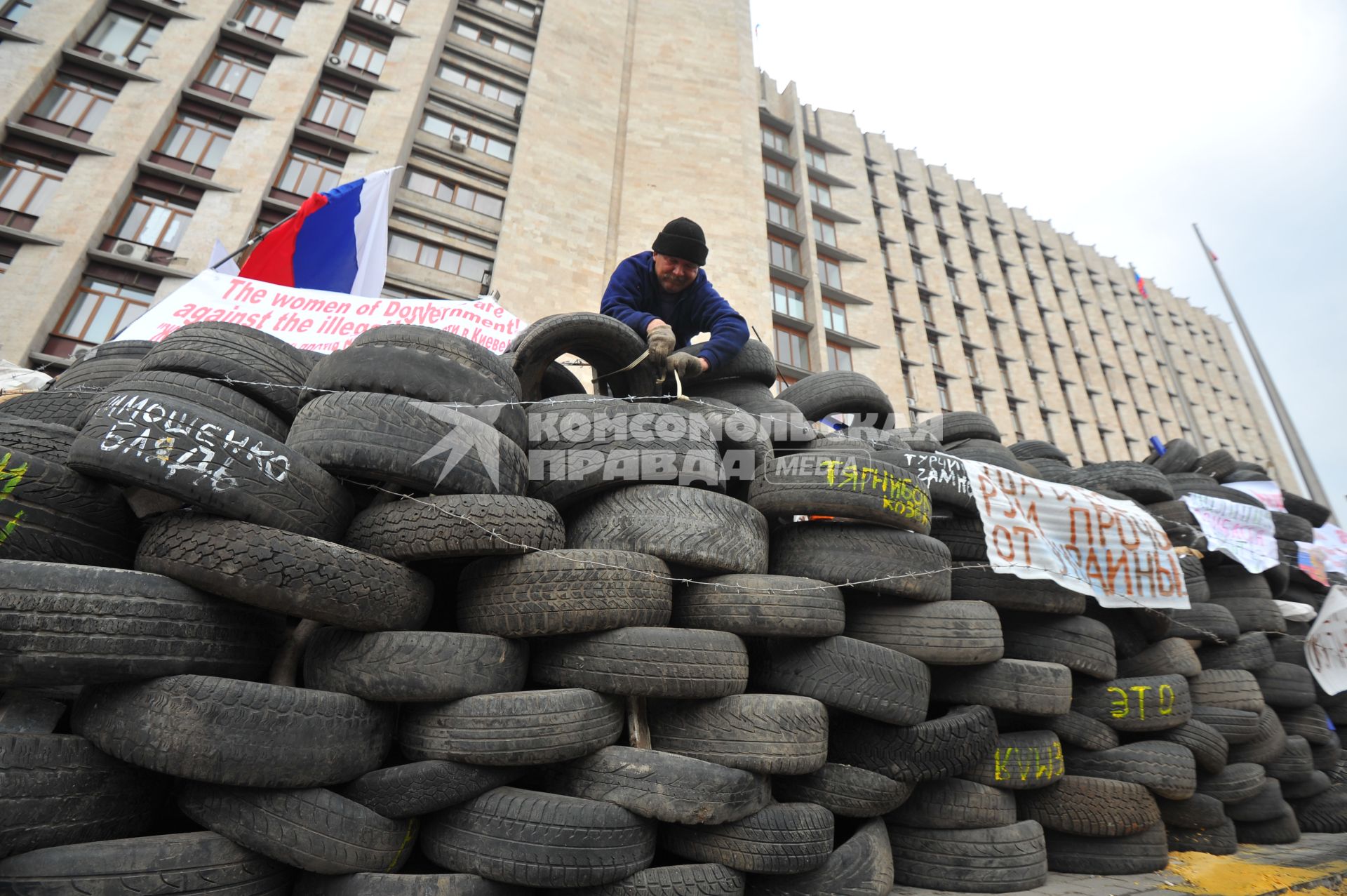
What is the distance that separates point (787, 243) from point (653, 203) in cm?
790

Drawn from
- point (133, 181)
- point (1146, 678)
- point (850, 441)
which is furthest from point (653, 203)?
point (1146, 678)

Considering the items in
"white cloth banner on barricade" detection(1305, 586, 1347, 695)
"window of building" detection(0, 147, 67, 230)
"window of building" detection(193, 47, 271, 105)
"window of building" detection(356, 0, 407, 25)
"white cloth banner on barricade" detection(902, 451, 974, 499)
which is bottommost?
"white cloth banner on barricade" detection(1305, 586, 1347, 695)

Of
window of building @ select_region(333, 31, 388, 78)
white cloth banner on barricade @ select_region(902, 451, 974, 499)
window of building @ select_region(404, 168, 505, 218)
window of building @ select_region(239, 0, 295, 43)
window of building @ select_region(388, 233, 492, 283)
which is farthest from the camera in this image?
window of building @ select_region(333, 31, 388, 78)

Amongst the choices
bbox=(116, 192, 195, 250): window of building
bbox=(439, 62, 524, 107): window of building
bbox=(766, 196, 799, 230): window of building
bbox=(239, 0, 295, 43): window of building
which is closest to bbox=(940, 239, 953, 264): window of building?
bbox=(766, 196, 799, 230): window of building

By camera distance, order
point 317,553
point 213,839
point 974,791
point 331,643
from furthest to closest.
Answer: point 974,791 → point 331,643 → point 317,553 → point 213,839

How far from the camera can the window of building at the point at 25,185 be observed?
43.8 ft

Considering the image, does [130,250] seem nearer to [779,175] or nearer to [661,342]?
[661,342]

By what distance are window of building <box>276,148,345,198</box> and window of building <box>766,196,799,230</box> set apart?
1671 cm

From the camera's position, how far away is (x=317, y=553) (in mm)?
2021

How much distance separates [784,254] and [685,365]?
23008 millimetres

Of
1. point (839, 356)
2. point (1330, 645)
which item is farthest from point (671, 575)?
point (839, 356)

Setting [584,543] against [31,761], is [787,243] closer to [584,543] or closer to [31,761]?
[584,543]

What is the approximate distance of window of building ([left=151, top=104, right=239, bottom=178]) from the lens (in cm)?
1551

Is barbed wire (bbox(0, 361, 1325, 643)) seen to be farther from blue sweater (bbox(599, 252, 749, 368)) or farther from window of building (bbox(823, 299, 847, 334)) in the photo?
window of building (bbox(823, 299, 847, 334))
